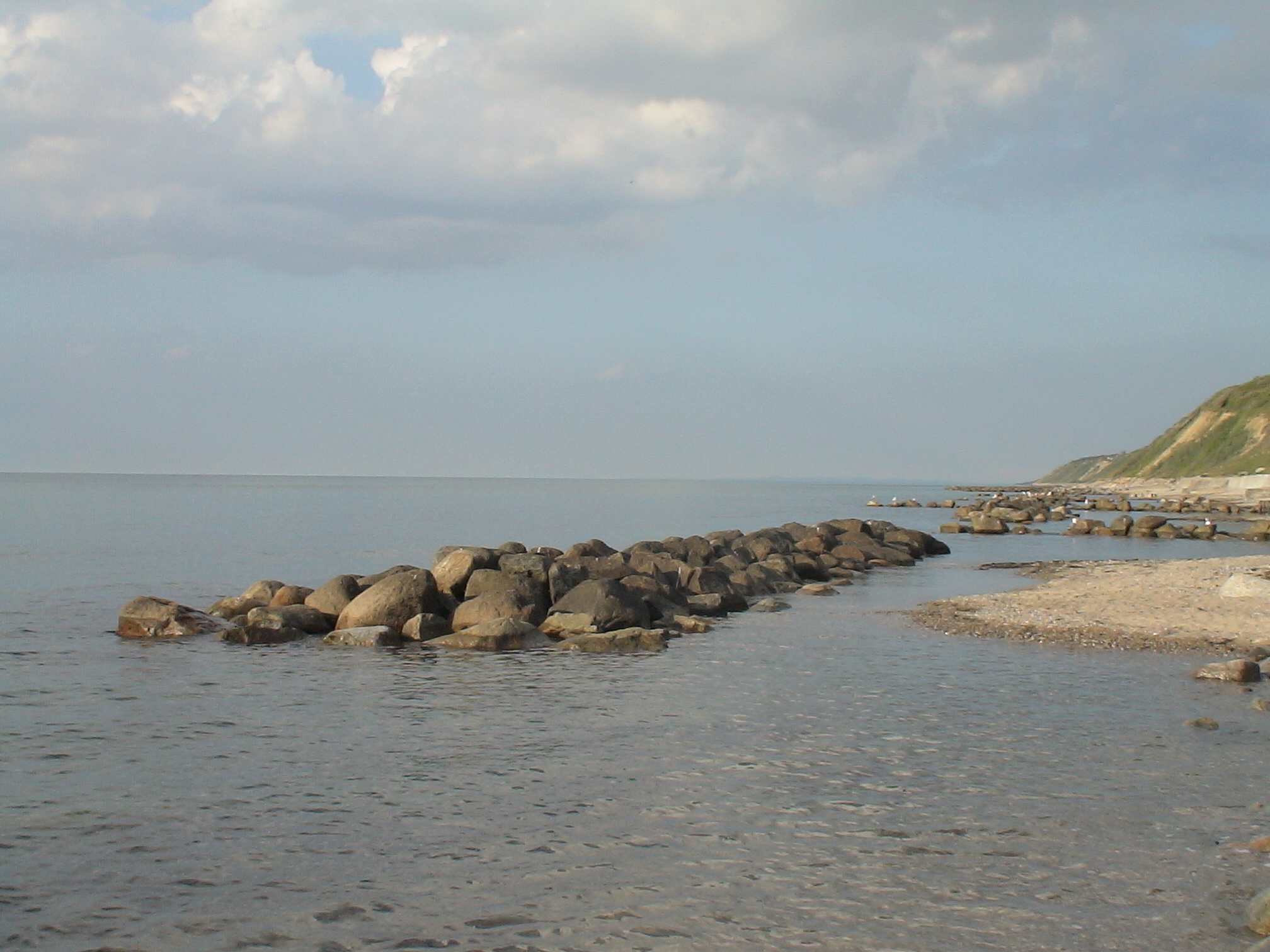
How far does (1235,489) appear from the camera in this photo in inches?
3996

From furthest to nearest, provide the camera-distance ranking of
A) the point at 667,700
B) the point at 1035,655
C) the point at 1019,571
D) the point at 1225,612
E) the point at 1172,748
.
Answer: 1. the point at 1019,571
2. the point at 1225,612
3. the point at 1035,655
4. the point at 667,700
5. the point at 1172,748

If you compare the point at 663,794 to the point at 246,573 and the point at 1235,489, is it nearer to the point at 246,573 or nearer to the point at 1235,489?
the point at 246,573

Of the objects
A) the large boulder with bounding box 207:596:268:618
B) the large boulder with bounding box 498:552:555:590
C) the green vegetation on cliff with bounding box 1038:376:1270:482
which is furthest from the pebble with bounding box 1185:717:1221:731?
the green vegetation on cliff with bounding box 1038:376:1270:482

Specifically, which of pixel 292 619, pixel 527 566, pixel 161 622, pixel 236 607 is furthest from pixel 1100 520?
pixel 161 622

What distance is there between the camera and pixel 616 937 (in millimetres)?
7824

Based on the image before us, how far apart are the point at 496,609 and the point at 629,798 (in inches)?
485

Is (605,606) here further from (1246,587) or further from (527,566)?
(1246,587)

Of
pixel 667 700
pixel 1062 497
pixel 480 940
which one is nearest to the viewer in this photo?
pixel 480 940

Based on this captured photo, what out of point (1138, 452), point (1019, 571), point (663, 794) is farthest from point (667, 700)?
point (1138, 452)

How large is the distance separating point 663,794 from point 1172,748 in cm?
670

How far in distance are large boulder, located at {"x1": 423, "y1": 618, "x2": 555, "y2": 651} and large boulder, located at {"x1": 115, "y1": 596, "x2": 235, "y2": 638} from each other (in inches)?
198

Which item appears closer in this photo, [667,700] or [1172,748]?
[1172,748]

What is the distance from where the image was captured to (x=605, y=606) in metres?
23.2

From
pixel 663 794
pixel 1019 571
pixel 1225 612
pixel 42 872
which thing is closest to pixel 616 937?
pixel 663 794
